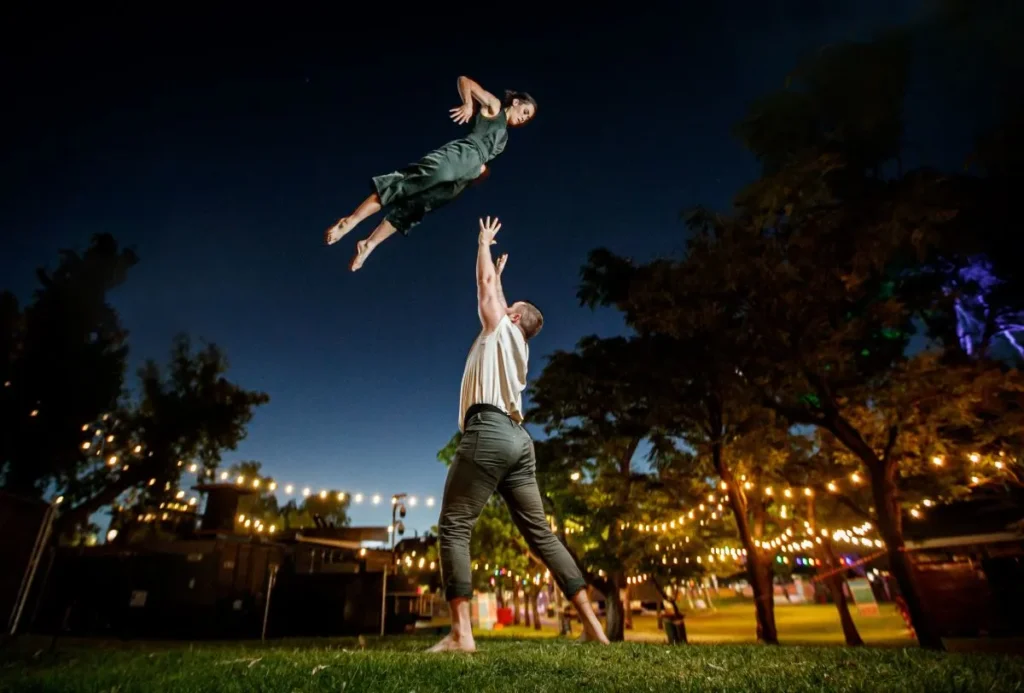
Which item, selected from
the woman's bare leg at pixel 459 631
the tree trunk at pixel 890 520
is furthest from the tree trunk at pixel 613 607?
the woman's bare leg at pixel 459 631

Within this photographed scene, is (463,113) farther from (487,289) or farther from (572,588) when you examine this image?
(572,588)

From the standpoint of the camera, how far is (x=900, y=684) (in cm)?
205

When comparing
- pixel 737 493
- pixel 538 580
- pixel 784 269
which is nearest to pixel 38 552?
pixel 784 269

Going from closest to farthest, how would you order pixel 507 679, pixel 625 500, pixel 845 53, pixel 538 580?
1. pixel 507 679
2. pixel 845 53
3. pixel 625 500
4. pixel 538 580

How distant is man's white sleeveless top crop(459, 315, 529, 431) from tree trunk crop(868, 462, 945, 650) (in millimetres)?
8673

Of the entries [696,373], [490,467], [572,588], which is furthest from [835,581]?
[490,467]

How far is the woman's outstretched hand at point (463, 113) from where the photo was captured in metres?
3.96

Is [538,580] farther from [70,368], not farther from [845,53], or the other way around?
[845,53]

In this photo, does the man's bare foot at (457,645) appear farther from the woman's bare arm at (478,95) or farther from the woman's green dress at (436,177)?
the woman's bare arm at (478,95)

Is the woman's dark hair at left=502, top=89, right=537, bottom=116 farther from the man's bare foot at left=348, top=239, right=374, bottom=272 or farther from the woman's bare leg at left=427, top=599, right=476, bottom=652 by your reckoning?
the woman's bare leg at left=427, top=599, right=476, bottom=652

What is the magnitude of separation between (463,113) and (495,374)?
2.16 m

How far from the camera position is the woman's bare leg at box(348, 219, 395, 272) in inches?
137

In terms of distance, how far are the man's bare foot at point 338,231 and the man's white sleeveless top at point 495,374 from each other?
1.16m

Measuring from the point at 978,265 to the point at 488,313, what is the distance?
1411cm
